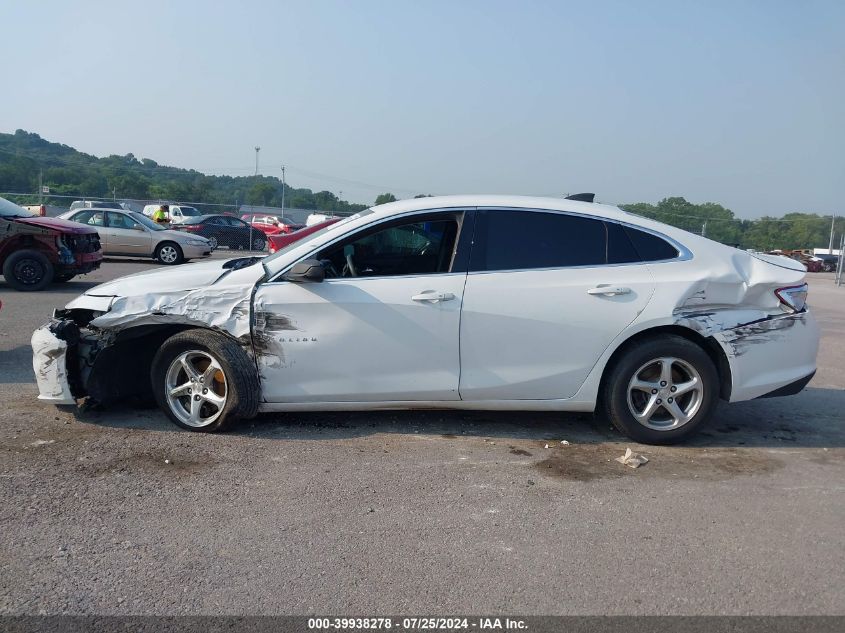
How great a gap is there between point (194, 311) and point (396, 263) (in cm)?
138

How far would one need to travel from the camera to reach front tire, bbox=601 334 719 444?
4.75 m

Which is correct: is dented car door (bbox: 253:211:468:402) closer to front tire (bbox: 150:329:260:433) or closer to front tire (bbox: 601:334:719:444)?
front tire (bbox: 150:329:260:433)

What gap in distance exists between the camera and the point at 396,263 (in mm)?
5004

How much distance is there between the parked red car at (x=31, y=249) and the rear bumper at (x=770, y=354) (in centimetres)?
1116

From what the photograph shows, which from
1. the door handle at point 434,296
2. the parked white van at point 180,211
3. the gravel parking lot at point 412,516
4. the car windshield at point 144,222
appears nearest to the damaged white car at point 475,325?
the door handle at point 434,296

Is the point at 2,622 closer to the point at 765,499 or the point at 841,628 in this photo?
the point at 841,628

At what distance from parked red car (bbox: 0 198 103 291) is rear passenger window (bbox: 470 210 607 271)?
32.5ft

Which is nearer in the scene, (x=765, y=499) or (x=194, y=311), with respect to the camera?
(x=765, y=499)

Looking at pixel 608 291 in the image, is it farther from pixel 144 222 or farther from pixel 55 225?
pixel 144 222

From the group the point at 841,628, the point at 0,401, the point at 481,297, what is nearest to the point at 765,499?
the point at 841,628

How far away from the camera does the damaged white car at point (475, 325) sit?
186 inches

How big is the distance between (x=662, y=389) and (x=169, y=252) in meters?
18.0

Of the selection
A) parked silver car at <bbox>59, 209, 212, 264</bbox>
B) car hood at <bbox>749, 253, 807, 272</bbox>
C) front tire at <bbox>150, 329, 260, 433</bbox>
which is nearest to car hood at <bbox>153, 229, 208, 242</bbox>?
parked silver car at <bbox>59, 209, 212, 264</bbox>

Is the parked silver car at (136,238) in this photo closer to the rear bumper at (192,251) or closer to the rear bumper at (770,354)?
the rear bumper at (192,251)
